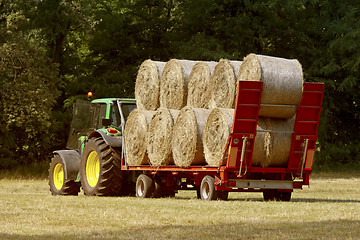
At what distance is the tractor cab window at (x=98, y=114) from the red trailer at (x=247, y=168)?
5.27 feet

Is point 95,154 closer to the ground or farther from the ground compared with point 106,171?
farther from the ground

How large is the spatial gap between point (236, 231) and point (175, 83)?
686cm

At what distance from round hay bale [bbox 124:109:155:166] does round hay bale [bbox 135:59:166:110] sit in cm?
47

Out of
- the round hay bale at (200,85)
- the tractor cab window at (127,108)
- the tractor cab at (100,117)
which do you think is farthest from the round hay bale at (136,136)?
the tractor cab window at (127,108)

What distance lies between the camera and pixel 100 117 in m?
17.7

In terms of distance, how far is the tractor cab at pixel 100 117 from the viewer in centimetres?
1727

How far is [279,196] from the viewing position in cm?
1605

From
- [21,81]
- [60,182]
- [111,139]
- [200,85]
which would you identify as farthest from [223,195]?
[21,81]

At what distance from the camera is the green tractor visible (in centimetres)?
1680

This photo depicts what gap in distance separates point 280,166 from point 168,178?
252 cm

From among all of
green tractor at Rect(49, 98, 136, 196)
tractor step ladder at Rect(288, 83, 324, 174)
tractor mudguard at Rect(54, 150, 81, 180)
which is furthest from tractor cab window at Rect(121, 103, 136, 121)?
tractor step ladder at Rect(288, 83, 324, 174)

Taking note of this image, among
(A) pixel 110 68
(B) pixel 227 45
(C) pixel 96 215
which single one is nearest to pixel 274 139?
(C) pixel 96 215

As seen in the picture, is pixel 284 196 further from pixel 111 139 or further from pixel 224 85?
pixel 111 139

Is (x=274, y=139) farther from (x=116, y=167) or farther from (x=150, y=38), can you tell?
(x=150, y=38)
